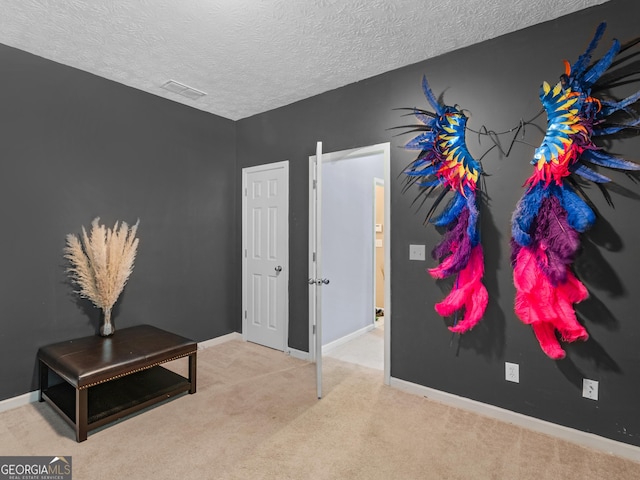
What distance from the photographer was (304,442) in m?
2.16

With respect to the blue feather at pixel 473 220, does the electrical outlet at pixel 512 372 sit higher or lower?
lower

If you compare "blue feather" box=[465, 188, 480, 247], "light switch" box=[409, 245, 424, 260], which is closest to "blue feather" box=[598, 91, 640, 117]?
"blue feather" box=[465, 188, 480, 247]

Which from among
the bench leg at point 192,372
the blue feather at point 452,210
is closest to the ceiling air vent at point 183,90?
the bench leg at point 192,372

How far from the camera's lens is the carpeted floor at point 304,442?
Result: 190 cm

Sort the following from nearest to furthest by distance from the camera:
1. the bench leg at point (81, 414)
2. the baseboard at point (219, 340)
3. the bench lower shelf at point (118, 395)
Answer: the bench leg at point (81, 414)
the bench lower shelf at point (118, 395)
the baseboard at point (219, 340)

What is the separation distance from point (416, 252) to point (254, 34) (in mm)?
1990

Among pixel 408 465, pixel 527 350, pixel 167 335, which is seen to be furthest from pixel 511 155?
pixel 167 335

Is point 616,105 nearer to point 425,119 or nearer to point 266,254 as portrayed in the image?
point 425,119

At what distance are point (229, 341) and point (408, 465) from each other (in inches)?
105

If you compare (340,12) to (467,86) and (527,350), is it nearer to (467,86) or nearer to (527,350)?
(467,86)

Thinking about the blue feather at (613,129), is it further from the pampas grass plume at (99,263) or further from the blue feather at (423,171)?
the pampas grass plume at (99,263)

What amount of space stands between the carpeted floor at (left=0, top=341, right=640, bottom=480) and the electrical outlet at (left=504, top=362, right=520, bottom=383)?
0.30m

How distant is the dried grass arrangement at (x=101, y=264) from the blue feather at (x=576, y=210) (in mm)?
3252

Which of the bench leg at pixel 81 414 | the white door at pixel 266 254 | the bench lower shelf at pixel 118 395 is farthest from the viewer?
the white door at pixel 266 254
